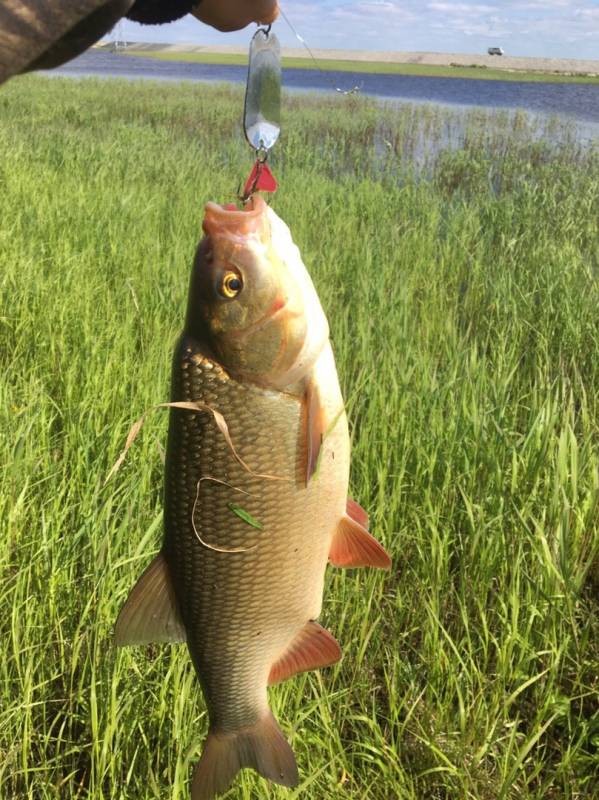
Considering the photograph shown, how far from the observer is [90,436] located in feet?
8.89

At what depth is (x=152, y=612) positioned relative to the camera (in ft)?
4.17

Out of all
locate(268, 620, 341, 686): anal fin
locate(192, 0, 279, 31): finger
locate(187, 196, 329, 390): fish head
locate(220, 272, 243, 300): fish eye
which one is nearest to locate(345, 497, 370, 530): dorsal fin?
locate(268, 620, 341, 686): anal fin

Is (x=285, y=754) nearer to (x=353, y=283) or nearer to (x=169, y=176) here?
(x=353, y=283)

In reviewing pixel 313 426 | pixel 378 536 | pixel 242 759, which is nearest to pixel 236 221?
pixel 313 426

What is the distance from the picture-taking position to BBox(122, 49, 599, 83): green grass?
46344 mm

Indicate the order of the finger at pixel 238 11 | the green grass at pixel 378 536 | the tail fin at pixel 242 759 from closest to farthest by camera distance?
the tail fin at pixel 242 759, the finger at pixel 238 11, the green grass at pixel 378 536

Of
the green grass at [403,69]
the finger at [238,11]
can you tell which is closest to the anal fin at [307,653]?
the finger at [238,11]

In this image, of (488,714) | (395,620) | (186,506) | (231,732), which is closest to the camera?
(186,506)

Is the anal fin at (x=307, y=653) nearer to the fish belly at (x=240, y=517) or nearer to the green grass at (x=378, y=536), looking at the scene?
the fish belly at (x=240, y=517)

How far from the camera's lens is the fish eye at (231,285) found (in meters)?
1.19

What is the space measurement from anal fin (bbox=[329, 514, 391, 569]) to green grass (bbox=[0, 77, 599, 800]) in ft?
1.96

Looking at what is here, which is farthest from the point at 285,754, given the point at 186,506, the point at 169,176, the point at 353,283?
the point at 169,176

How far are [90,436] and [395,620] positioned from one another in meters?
1.31

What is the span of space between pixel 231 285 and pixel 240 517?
0.39 m
